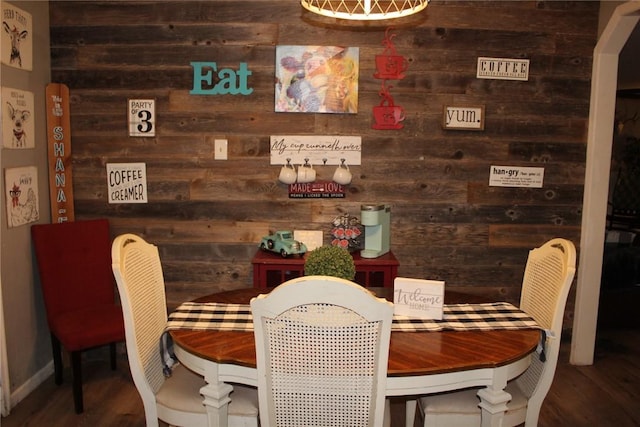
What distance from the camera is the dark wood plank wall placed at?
10.5ft

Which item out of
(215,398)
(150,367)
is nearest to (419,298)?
(215,398)

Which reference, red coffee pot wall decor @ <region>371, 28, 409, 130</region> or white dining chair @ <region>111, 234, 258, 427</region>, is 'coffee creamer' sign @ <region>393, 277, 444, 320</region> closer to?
white dining chair @ <region>111, 234, 258, 427</region>

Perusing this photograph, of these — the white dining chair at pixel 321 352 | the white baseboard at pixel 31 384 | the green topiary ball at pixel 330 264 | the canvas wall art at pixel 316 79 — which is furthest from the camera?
the canvas wall art at pixel 316 79

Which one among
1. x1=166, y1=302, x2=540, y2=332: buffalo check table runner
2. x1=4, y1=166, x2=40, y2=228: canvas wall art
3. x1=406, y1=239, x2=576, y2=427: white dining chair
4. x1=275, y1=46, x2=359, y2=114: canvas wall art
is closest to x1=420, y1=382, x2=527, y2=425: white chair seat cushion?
x1=406, y1=239, x2=576, y2=427: white dining chair

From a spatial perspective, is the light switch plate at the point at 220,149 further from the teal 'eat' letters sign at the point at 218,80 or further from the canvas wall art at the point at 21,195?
the canvas wall art at the point at 21,195

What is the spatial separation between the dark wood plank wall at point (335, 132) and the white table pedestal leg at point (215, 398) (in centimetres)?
166

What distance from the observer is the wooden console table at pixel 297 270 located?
9.68 ft

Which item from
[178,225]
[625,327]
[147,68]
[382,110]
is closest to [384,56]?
[382,110]

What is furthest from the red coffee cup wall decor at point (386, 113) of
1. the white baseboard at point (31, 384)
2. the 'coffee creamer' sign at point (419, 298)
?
the white baseboard at point (31, 384)

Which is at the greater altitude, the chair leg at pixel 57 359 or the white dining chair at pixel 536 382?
the white dining chair at pixel 536 382

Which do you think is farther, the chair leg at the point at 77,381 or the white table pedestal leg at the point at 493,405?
the chair leg at the point at 77,381

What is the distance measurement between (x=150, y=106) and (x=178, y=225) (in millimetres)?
746

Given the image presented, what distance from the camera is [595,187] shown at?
10.8ft

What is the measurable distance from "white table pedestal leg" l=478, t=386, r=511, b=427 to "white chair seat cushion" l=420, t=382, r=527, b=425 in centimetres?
12
